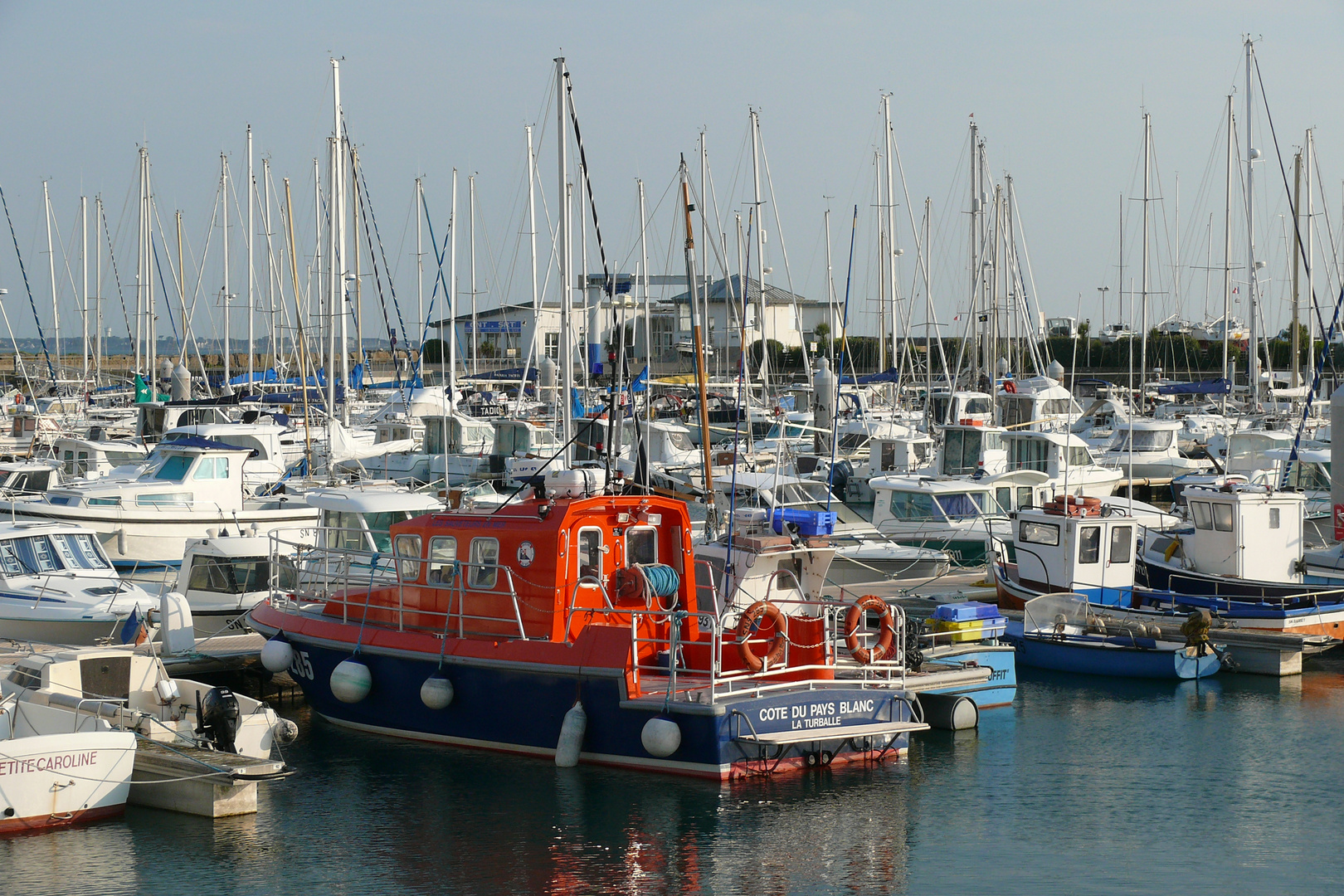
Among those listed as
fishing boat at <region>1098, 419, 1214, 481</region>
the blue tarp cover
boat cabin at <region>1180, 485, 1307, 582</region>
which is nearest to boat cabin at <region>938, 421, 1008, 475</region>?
fishing boat at <region>1098, 419, 1214, 481</region>

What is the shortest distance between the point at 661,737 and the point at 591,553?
205 centimetres

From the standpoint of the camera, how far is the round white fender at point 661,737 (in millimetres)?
12062

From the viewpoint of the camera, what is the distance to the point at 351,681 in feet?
44.7

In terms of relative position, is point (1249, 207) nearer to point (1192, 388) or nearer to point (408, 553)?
point (1192, 388)

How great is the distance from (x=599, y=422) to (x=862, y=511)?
22.2 feet

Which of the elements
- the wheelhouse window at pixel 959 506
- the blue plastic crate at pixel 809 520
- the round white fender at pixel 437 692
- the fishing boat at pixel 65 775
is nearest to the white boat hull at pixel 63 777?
the fishing boat at pixel 65 775

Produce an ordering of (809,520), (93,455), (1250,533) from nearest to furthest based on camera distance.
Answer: (809,520)
(1250,533)
(93,455)

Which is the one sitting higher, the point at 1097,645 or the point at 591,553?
the point at 591,553

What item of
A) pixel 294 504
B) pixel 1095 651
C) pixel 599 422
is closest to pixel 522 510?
pixel 1095 651

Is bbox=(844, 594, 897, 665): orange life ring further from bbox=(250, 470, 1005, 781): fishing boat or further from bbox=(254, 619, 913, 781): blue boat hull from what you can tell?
bbox=(254, 619, 913, 781): blue boat hull

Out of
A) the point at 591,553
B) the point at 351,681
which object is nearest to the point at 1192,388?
the point at 591,553

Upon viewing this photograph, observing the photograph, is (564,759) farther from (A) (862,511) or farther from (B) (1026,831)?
(A) (862,511)

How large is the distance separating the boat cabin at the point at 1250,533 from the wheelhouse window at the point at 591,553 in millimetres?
10554

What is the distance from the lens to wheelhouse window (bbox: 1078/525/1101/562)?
750 inches
